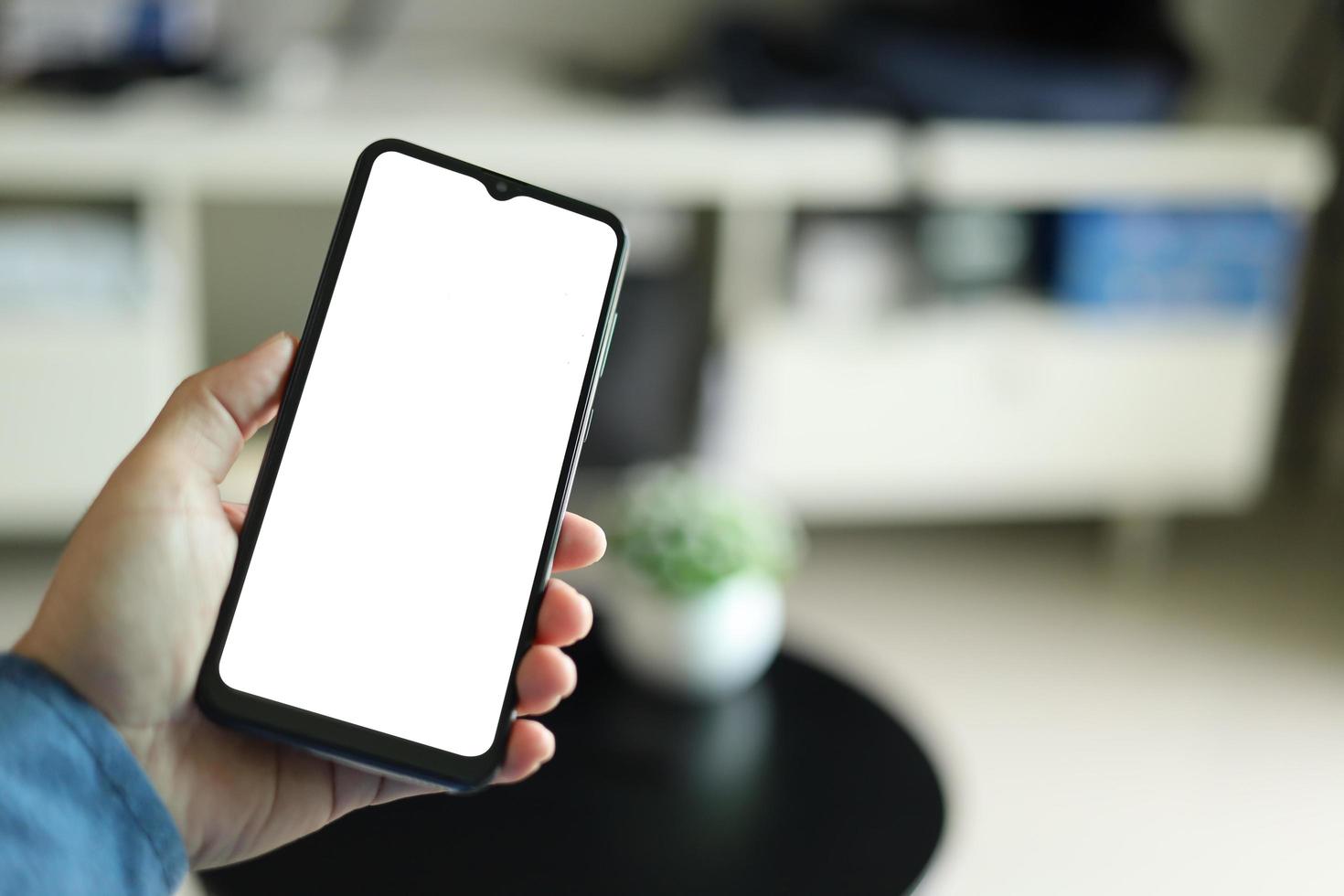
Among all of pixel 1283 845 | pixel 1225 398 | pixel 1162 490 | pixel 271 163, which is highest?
pixel 271 163

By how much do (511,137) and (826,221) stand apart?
0.50 m

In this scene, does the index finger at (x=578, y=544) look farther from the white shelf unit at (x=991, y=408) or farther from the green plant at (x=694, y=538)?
the white shelf unit at (x=991, y=408)

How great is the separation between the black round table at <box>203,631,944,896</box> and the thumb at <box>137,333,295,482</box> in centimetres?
31

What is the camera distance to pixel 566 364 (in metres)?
0.69

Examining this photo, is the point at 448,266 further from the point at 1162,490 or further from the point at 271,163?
the point at 1162,490

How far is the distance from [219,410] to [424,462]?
10cm

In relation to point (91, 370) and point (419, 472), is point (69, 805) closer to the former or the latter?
point (419, 472)

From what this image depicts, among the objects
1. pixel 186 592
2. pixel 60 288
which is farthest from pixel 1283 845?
pixel 60 288

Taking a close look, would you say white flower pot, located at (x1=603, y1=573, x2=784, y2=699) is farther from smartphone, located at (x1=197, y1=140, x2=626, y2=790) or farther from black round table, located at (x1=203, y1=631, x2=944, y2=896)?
smartphone, located at (x1=197, y1=140, x2=626, y2=790)

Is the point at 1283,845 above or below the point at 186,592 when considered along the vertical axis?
below

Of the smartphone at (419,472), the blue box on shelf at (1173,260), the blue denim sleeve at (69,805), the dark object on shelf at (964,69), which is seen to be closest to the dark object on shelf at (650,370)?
the dark object on shelf at (964,69)

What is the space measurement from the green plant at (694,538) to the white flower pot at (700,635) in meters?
0.01

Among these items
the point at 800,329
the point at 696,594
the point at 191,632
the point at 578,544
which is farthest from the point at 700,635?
the point at 800,329

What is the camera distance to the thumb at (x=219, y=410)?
0.63 metres
